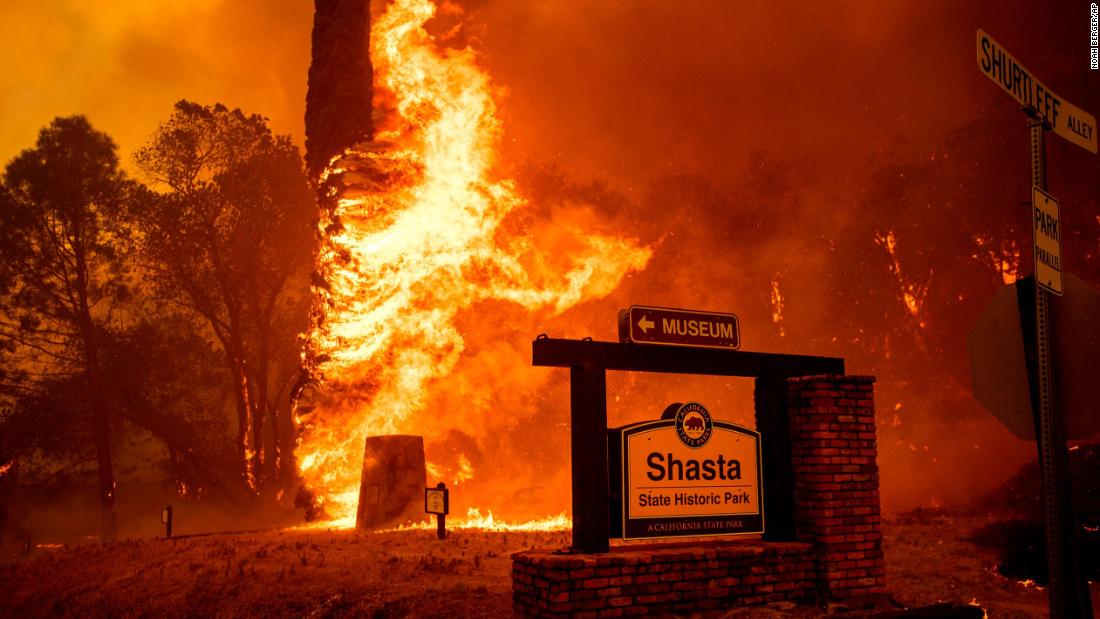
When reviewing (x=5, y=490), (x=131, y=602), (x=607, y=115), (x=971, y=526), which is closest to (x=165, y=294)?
(x=5, y=490)

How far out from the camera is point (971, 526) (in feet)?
58.6

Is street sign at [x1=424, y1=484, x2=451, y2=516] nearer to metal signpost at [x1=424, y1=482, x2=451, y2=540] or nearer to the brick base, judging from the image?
metal signpost at [x1=424, y1=482, x2=451, y2=540]

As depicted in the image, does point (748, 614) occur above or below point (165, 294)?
below

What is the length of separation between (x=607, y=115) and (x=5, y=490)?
25802mm

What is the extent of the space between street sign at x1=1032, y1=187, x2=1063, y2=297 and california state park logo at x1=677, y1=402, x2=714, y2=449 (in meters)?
4.35

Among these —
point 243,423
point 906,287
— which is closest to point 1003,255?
point 906,287

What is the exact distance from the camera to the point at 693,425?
9.38 m

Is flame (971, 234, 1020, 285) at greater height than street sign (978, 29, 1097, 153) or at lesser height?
greater

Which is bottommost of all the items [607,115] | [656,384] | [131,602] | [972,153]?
[131,602]

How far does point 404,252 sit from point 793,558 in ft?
66.3

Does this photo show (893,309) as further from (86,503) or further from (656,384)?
(86,503)

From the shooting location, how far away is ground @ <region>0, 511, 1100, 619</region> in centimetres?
1049

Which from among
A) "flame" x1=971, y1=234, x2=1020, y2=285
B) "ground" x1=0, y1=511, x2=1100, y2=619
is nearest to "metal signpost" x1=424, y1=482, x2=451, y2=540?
"ground" x1=0, y1=511, x2=1100, y2=619

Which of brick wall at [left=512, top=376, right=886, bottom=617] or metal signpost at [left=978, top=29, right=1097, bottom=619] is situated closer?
metal signpost at [left=978, top=29, right=1097, bottom=619]
